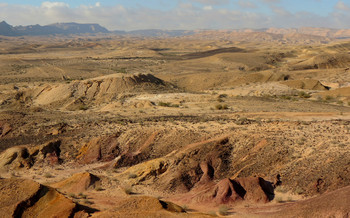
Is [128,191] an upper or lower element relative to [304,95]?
lower

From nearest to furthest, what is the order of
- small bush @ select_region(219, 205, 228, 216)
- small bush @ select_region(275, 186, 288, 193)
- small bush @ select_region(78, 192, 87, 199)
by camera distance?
small bush @ select_region(219, 205, 228, 216), small bush @ select_region(275, 186, 288, 193), small bush @ select_region(78, 192, 87, 199)

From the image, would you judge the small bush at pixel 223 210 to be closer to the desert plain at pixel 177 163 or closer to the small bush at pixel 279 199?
the desert plain at pixel 177 163

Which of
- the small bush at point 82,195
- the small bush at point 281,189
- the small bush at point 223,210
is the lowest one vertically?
the small bush at point 82,195

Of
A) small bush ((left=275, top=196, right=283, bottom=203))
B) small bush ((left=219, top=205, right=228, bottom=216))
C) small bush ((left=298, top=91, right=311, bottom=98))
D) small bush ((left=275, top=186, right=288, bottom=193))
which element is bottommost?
small bush ((left=219, top=205, right=228, bottom=216))

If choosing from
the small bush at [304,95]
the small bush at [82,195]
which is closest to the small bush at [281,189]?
the small bush at [82,195]

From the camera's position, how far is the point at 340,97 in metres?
33.3

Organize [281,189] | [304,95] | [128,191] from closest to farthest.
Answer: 1. [281,189]
2. [128,191]
3. [304,95]

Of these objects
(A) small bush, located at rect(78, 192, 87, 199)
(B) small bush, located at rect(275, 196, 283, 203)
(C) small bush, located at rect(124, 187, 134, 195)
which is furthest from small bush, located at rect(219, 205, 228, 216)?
(A) small bush, located at rect(78, 192, 87, 199)

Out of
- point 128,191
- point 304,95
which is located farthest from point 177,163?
point 304,95

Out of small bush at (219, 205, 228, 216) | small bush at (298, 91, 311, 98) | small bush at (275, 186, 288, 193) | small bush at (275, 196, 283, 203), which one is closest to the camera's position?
small bush at (219, 205, 228, 216)

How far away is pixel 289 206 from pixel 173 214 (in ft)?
13.6

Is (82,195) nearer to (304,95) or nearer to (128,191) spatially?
(128,191)

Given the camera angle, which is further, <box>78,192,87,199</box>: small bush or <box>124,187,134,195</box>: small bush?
<box>124,187,134,195</box>: small bush

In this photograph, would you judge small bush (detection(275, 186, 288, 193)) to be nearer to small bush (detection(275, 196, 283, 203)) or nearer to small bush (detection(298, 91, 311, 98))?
small bush (detection(275, 196, 283, 203))
